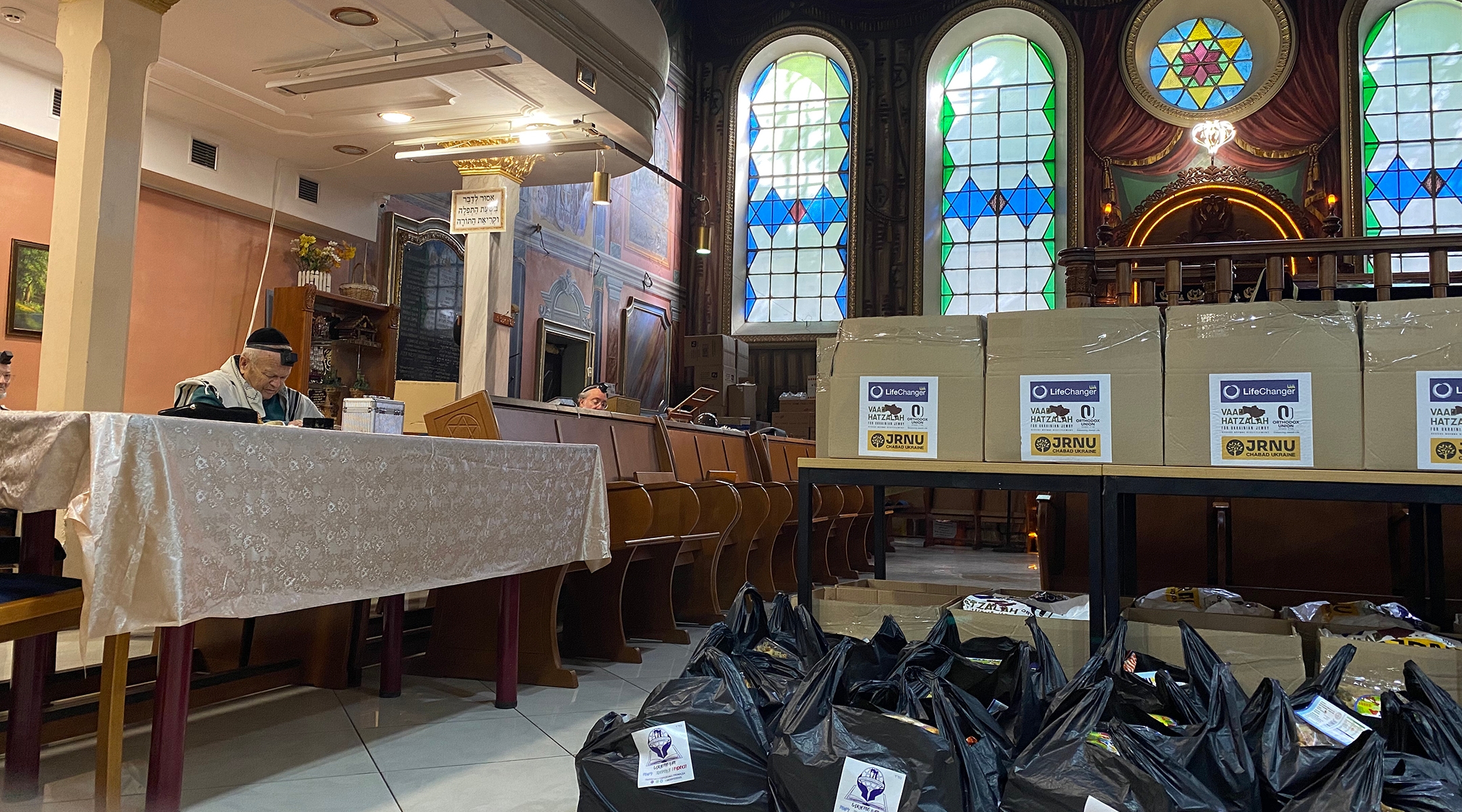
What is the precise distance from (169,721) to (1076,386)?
2.02 m

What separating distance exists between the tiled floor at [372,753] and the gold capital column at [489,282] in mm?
4124

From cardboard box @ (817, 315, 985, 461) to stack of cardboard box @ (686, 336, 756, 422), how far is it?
972cm

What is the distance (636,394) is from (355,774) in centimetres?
977

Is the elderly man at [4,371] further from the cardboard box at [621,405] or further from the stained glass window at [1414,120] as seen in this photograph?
the stained glass window at [1414,120]

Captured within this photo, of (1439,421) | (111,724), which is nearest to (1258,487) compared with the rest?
(1439,421)

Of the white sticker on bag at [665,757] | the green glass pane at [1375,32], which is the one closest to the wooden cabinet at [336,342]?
the white sticker on bag at [665,757]

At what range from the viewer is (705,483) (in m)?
4.68

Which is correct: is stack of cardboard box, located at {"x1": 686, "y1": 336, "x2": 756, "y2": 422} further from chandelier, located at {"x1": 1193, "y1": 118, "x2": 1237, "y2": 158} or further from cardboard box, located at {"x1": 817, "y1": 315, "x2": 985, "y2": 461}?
cardboard box, located at {"x1": 817, "y1": 315, "x2": 985, "y2": 461}

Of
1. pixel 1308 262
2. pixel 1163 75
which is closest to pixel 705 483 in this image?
pixel 1308 262

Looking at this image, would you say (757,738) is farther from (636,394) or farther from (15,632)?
(636,394)

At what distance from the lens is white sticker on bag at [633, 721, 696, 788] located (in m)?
1.66

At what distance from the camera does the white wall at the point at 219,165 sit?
545 cm

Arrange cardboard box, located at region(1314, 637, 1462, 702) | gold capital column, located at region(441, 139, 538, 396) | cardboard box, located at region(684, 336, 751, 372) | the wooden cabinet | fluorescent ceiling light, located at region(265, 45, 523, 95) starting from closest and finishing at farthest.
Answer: cardboard box, located at region(1314, 637, 1462, 702) → fluorescent ceiling light, located at region(265, 45, 523, 95) → gold capital column, located at region(441, 139, 538, 396) → the wooden cabinet → cardboard box, located at region(684, 336, 751, 372)

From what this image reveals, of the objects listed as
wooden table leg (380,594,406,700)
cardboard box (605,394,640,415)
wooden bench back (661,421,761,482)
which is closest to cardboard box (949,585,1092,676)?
wooden table leg (380,594,406,700)
